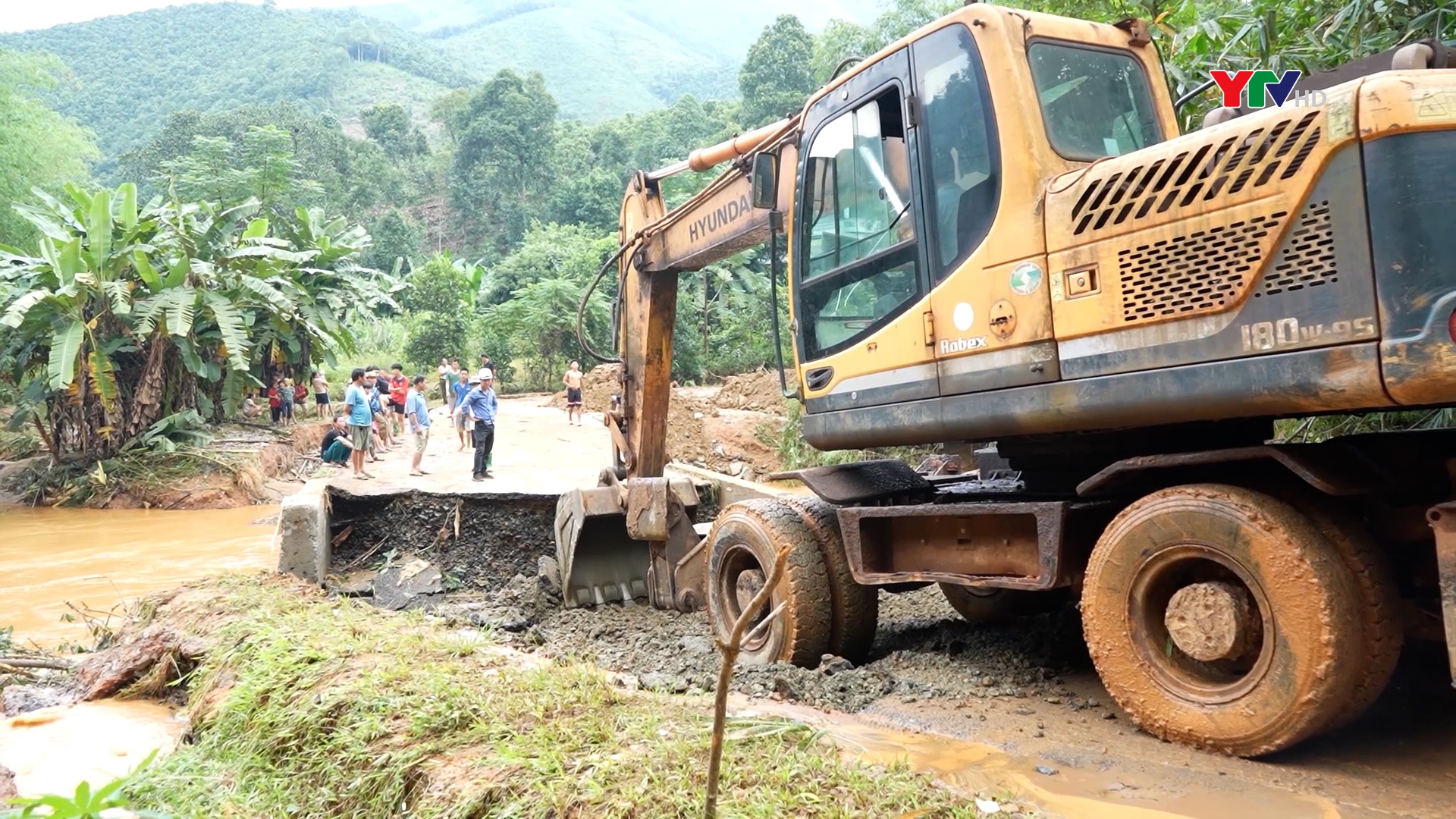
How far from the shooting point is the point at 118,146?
75625mm

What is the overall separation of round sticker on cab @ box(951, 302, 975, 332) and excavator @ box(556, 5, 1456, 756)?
0.6 inches

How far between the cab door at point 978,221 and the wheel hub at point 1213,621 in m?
0.95

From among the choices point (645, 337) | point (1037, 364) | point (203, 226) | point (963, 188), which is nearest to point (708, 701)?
point (1037, 364)

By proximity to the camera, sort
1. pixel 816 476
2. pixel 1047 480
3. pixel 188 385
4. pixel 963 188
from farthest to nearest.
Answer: pixel 188 385 → pixel 816 476 → pixel 1047 480 → pixel 963 188

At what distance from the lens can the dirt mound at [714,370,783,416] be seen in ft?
71.8

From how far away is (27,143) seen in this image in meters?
24.9

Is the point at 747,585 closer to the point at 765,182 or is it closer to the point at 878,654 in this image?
the point at 878,654

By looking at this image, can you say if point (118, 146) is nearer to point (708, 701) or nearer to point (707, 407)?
point (707, 407)

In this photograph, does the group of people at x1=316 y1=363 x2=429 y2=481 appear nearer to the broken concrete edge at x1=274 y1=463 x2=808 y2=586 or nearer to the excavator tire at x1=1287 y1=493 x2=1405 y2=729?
the broken concrete edge at x1=274 y1=463 x2=808 y2=586

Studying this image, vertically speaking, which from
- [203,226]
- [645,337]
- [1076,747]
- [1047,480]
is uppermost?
[203,226]

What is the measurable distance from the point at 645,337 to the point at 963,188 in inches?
145

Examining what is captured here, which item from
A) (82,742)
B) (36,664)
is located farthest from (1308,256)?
(36,664)

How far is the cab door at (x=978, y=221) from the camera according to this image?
13.4ft

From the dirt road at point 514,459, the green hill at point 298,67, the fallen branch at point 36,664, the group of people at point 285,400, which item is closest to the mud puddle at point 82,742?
the fallen branch at point 36,664
